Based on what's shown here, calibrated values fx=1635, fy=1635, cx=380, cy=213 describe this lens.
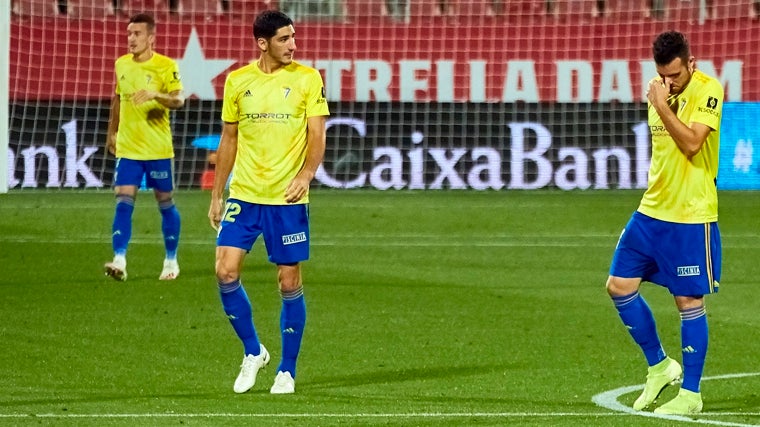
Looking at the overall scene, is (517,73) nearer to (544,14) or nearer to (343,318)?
(544,14)

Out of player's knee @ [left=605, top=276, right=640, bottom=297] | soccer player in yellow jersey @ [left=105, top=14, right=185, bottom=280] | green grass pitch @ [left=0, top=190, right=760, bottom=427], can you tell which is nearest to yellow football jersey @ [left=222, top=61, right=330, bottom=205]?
green grass pitch @ [left=0, top=190, right=760, bottom=427]

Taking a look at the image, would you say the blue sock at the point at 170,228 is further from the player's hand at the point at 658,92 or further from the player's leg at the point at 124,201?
the player's hand at the point at 658,92

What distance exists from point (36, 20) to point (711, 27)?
9.43 m

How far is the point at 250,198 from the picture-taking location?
8.23 m

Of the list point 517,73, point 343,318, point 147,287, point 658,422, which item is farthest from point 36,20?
point 658,422

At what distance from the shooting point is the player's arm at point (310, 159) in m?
8.12

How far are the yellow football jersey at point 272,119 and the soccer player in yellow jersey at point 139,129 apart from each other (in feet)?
15.4

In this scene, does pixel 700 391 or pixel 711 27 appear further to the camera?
pixel 711 27

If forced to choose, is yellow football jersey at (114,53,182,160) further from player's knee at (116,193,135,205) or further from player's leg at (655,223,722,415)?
player's leg at (655,223,722,415)

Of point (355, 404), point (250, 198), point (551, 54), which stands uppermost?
point (551, 54)

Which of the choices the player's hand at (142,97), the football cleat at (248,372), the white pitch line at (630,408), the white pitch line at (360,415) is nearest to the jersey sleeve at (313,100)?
the football cleat at (248,372)

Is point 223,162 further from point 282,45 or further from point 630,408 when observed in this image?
point 630,408

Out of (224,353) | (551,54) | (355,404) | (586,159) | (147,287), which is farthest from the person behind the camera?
(551,54)

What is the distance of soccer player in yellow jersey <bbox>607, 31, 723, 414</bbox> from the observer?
7.55 meters
